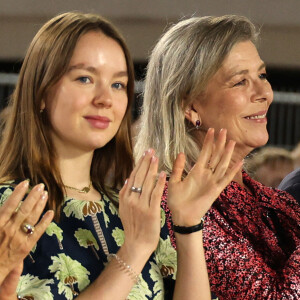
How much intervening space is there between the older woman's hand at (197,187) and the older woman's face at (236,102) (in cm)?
49

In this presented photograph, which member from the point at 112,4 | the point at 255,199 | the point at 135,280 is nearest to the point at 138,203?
the point at 135,280

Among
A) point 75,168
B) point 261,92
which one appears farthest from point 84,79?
point 261,92

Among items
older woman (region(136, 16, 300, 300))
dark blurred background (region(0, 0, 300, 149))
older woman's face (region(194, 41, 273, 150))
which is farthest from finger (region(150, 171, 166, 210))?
dark blurred background (region(0, 0, 300, 149))

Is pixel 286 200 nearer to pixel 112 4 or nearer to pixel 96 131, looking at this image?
pixel 96 131

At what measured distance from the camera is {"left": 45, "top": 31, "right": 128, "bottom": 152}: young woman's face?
6.91 feet

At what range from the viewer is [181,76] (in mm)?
2580

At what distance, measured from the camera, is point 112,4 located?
7.99 meters

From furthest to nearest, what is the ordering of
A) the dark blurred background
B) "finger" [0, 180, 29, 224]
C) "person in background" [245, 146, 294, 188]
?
1. the dark blurred background
2. "person in background" [245, 146, 294, 188]
3. "finger" [0, 180, 29, 224]

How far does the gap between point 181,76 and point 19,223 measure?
108 centimetres

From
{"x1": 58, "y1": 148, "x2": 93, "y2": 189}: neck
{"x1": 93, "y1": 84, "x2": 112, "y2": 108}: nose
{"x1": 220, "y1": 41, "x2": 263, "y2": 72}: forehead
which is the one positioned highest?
{"x1": 220, "y1": 41, "x2": 263, "y2": 72}: forehead

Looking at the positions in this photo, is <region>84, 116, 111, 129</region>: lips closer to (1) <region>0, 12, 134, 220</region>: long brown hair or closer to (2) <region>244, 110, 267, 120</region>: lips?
(1) <region>0, 12, 134, 220</region>: long brown hair

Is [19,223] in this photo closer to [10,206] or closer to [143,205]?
[10,206]

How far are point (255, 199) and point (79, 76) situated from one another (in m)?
0.79

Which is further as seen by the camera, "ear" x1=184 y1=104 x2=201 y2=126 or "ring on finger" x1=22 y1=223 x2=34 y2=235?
"ear" x1=184 y1=104 x2=201 y2=126
